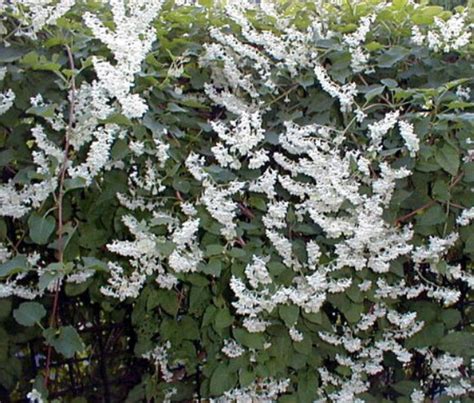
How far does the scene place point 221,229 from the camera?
190 cm

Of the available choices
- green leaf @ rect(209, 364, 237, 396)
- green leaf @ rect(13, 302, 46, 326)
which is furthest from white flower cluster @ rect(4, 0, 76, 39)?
green leaf @ rect(209, 364, 237, 396)

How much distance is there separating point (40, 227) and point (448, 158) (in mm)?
1220

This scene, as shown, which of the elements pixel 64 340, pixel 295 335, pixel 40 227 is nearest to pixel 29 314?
pixel 64 340

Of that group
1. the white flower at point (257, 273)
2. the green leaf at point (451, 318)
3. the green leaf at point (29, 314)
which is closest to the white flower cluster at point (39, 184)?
the green leaf at point (29, 314)

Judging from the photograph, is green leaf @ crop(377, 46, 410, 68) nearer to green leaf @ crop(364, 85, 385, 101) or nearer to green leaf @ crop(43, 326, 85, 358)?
green leaf @ crop(364, 85, 385, 101)

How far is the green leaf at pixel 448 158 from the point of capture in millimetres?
1930

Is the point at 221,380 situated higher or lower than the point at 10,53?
lower

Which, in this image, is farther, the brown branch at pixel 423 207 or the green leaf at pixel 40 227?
the brown branch at pixel 423 207

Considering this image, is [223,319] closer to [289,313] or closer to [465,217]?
[289,313]

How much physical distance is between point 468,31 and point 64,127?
4.72 ft

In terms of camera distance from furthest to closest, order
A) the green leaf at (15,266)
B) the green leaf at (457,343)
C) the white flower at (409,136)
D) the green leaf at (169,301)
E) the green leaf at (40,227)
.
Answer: the green leaf at (457,343) → the green leaf at (169,301) → the white flower at (409,136) → the green leaf at (40,227) → the green leaf at (15,266)

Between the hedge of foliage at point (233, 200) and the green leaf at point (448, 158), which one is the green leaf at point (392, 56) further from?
the green leaf at point (448, 158)

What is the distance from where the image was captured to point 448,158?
1941 millimetres

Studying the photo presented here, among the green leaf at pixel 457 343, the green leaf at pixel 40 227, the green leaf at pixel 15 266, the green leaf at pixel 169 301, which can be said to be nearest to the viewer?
the green leaf at pixel 15 266
